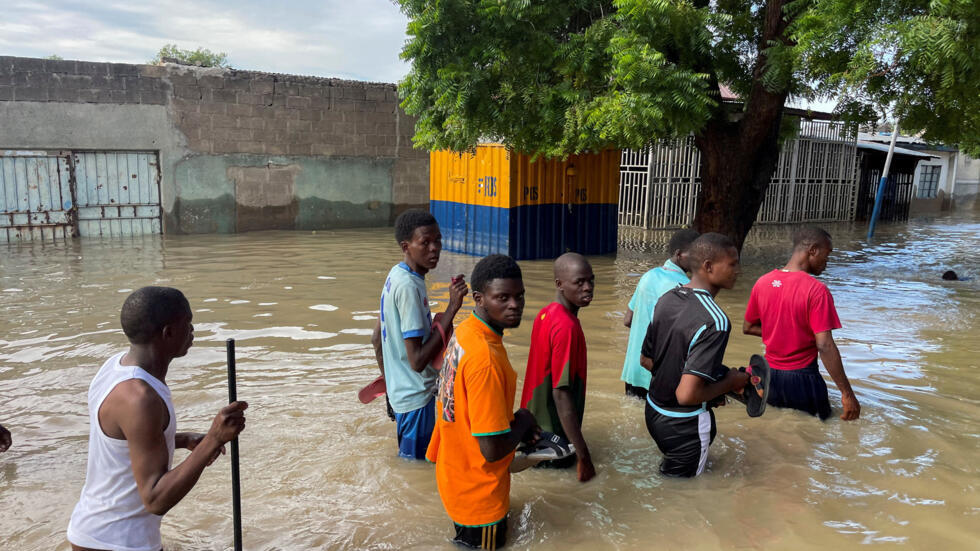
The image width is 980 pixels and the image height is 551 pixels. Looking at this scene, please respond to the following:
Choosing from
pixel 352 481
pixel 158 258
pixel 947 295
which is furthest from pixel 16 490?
pixel 947 295

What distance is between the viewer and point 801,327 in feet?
15.8

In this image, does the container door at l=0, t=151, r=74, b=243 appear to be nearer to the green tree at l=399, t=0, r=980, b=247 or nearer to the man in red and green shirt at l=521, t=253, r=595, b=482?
the green tree at l=399, t=0, r=980, b=247

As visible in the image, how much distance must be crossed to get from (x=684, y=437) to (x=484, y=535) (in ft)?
4.53

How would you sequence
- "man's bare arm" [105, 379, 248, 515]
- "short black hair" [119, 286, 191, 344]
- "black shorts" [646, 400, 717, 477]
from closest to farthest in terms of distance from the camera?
"man's bare arm" [105, 379, 248, 515]
"short black hair" [119, 286, 191, 344]
"black shorts" [646, 400, 717, 477]

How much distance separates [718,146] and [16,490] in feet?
33.0

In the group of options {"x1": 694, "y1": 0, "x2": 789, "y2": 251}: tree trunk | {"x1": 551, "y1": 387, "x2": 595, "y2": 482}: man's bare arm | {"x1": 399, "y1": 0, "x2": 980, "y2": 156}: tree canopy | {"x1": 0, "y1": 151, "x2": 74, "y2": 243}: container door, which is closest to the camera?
{"x1": 551, "y1": 387, "x2": 595, "y2": 482}: man's bare arm

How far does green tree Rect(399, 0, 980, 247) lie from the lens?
323 inches

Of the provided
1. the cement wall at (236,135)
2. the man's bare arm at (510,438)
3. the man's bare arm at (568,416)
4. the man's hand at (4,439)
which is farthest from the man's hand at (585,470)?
the cement wall at (236,135)

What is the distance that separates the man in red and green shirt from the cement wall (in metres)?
13.3

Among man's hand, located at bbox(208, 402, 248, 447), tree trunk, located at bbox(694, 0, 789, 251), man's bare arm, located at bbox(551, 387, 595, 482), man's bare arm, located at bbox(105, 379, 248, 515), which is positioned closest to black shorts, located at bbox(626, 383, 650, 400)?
man's bare arm, located at bbox(551, 387, 595, 482)

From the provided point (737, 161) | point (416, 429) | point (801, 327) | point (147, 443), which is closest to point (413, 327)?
point (416, 429)

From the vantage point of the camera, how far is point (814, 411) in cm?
509

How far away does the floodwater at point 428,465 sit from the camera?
3648 mm

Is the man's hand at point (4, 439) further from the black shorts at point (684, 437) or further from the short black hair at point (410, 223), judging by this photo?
the black shorts at point (684, 437)
